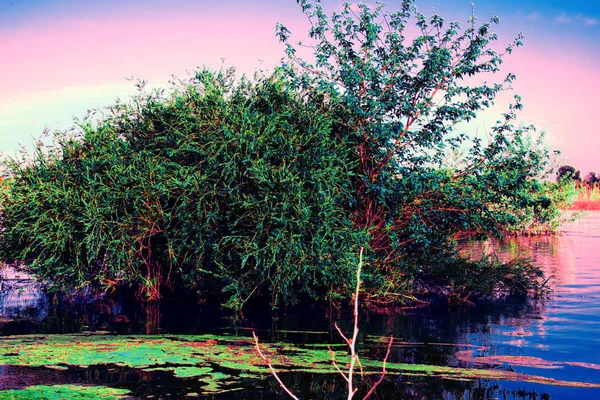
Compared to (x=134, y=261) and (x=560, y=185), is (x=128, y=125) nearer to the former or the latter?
(x=134, y=261)

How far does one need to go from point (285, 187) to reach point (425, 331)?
339 centimetres

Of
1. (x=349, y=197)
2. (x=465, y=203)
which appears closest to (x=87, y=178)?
(x=349, y=197)

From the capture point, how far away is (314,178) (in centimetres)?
1115

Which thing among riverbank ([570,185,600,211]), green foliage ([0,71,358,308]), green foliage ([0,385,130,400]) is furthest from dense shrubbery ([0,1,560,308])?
riverbank ([570,185,600,211])

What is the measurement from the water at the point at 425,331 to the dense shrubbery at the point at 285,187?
0.63 meters

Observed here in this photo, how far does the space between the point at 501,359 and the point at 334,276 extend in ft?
12.1

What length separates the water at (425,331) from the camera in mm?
A: 7266

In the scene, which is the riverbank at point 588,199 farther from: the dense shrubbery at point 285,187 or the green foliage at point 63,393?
the green foliage at point 63,393

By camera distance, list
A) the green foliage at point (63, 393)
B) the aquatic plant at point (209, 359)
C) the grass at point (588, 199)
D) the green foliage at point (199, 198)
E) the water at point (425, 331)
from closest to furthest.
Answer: the green foliage at point (63, 393) < the water at point (425, 331) < the aquatic plant at point (209, 359) < the green foliage at point (199, 198) < the grass at point (588, 199)

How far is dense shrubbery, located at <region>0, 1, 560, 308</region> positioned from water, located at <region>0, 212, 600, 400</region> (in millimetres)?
633

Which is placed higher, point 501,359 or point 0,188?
point 0,188

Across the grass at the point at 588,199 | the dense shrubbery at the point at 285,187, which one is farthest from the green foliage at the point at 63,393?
the grass at the point at 588,199

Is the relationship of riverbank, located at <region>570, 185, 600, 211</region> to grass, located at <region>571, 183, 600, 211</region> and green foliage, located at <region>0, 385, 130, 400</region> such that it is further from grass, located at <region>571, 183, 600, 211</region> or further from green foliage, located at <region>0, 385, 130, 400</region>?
green foliage, located at <region>0, 385, 130, 400</region>

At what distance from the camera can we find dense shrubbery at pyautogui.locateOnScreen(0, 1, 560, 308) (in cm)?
1131
